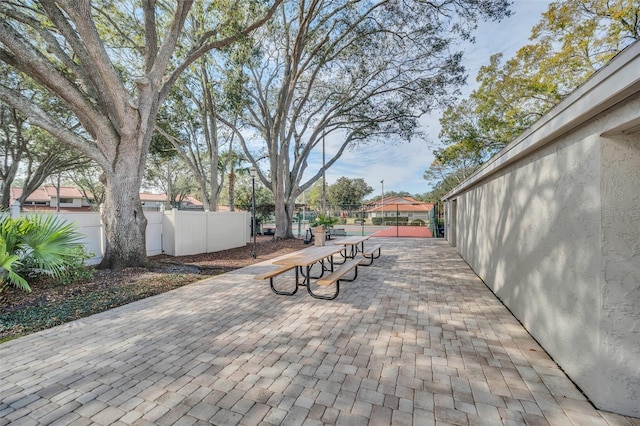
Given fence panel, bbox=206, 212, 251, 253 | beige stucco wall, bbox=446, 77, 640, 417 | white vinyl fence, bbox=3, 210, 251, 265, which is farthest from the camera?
fence panel, bbox=206, 212, 251, 253

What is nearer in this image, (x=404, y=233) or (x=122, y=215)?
(x=122, y=215)

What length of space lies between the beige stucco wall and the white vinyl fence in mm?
9085

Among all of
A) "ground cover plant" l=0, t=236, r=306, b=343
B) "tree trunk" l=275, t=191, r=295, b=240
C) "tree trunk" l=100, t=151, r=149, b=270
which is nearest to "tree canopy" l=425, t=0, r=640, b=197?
"tree trunk" l=275, t=191, r=295, b=240

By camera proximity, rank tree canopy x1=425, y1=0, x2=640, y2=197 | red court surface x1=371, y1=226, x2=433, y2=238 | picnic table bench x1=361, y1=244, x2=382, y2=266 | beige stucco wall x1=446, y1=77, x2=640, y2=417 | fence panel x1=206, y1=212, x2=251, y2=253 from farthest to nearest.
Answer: red court surface x1=371, y1=226, x2=433, y2=238, fence panel x1=206, y1=212, x2=251, y2=253, tree canopy x1=425, y1=0, x2=640, y2=197, picnic table bench x1=361, y1=244, x2=382, y2=266, beige stucco wall x1=446, y1=77, x2=640, y2=417

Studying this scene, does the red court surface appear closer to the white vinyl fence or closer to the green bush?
the white vinyl fence

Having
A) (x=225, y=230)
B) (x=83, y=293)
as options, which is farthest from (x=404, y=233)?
(x=83, y=293)

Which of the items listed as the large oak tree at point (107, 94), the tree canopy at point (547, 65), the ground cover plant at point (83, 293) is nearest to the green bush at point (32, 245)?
the ground cover plant at point (83, 293)

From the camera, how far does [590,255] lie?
2.23m

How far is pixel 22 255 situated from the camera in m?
4.89

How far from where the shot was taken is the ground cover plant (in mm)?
3753

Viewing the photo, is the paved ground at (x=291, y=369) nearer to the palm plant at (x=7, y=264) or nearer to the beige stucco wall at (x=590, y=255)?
the beige stucco wall at (x=590, y=255)

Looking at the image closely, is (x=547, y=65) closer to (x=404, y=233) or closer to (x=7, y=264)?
(x=404, y=233)

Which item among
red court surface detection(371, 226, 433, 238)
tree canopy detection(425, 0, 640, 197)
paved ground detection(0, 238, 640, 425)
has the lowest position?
paved ground detection(0, 238, 640, 425)

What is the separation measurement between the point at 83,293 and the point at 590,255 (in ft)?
22.9
